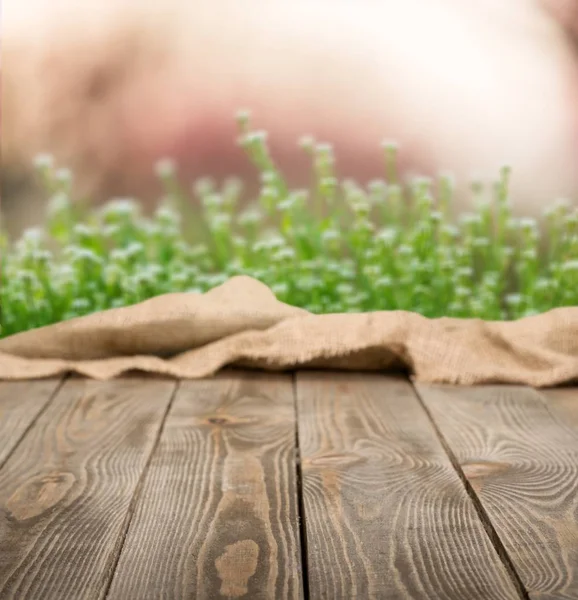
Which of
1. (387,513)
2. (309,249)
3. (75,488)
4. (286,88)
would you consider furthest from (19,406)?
(286,88)

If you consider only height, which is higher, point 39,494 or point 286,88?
point 286,88

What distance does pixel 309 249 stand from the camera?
9.47ft

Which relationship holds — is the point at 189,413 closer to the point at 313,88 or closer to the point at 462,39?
the point at 313,88

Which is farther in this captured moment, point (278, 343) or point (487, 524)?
point (278, 343)

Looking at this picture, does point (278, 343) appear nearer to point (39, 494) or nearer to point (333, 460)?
point (333, 460)

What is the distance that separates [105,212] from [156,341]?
83 cm

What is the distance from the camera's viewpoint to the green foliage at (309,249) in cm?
281

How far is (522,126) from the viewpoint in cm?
304

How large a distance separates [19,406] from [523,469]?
1.00 metres

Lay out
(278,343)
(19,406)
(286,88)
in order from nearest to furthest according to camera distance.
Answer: (19,406)
(278,343)
(286,88)

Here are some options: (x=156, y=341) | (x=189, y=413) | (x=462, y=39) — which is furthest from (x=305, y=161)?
(x=189, y=413)

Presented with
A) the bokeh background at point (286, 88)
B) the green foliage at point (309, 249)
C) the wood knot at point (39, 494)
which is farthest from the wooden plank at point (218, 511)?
the bokeh background at point (286, 88)

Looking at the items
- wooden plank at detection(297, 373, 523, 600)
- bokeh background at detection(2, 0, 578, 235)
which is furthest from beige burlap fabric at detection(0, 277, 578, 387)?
bokeh background at detection(2, 0, 578, 235)

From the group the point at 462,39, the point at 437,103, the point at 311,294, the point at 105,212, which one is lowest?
the point at 311,294
